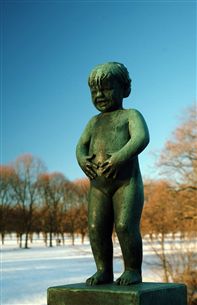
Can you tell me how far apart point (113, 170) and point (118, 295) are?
2.76 feet

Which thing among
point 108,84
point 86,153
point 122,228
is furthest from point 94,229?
point 108,84

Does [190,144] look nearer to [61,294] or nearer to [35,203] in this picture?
[61,294]

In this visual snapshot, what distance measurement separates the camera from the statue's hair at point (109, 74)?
133 inches

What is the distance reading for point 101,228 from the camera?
3.29m

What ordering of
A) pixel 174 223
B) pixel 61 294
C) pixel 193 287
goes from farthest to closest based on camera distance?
pixel 174 223 < pixel 193 287 < pixel 61 294

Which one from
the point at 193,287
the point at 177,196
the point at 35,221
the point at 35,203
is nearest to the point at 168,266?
the point at 193,287

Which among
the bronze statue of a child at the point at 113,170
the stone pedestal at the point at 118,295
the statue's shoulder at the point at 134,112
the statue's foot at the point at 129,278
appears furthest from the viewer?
the statue's shoulder at the point at 134,112

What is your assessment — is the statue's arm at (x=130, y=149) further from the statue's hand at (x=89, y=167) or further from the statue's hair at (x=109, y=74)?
the statue's hair at (x=109, y=74)

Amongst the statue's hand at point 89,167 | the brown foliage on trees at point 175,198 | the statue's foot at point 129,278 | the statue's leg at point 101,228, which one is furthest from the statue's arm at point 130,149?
the brown foliage on trees at point 175,198

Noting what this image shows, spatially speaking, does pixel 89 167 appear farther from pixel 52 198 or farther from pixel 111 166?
pixel 52 198

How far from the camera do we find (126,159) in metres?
3.08

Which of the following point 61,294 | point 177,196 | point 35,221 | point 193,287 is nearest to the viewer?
point 61,294

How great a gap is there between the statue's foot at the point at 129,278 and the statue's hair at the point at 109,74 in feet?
4.65

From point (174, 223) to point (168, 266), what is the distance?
5780 mm
